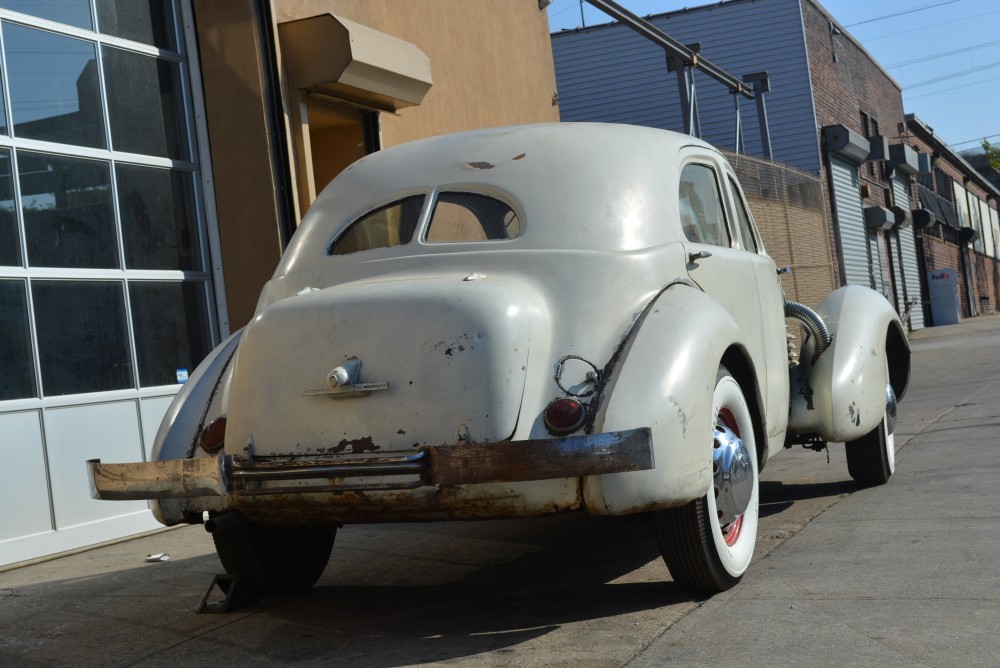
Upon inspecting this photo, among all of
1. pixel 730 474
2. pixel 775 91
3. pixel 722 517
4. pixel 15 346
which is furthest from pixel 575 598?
pixel 775 91

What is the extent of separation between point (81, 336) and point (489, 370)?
4.63 metres

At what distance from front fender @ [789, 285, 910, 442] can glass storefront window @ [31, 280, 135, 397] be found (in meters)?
4.59

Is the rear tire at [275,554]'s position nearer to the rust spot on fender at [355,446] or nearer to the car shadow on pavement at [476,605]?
the car shadow on pavement at [476,605]

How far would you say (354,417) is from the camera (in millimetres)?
4164

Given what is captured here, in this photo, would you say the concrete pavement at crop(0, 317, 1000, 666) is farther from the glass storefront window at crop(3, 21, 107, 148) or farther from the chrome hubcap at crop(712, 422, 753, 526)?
the glass storefront window at crop(3, 21, 107, 148)

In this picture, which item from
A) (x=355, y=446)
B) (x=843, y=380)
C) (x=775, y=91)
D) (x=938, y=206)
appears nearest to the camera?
(x=355, y=446)

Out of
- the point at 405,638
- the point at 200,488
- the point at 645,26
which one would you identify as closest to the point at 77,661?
the point at 200,488

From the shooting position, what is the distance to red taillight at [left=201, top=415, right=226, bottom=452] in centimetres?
465

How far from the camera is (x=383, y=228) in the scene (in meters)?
5.12

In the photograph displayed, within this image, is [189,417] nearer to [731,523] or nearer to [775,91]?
[731,523]

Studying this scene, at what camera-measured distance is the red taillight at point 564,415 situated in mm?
4012

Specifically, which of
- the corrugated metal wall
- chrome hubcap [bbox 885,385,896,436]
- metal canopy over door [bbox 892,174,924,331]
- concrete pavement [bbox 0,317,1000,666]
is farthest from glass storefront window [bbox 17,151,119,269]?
metal canopy over door [bbox 892,174,924,331]

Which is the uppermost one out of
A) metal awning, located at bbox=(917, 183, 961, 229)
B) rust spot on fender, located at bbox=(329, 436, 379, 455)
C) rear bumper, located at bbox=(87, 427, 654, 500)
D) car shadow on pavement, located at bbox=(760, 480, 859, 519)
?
metal awning, located at bbox=(917, 183, 961, 229)

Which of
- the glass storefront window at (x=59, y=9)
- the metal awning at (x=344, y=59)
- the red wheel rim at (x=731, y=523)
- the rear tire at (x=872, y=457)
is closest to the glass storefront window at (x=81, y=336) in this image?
the glass storefront window at (x=59, y=9)
